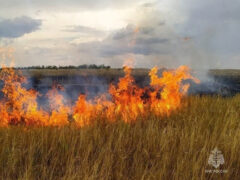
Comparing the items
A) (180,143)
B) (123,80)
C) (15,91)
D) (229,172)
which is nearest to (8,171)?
(180,143)

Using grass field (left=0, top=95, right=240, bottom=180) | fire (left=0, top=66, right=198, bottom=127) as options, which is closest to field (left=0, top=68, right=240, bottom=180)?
grass field (left=0, top=95, right=240, bottom=180)

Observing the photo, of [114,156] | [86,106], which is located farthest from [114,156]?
[86,106]

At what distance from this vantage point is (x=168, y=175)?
3957 millimetres

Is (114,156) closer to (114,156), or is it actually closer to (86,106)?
(114,156)

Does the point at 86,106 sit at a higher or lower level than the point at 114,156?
higher

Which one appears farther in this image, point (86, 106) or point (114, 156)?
point (86, 106)

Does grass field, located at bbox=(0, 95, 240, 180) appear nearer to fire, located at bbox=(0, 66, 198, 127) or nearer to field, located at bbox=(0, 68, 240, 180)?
field, located at bbox=(0, 68, 240, 180)

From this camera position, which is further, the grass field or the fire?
the fire

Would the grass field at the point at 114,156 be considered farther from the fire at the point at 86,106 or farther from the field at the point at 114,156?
the fire at the point at 86,106

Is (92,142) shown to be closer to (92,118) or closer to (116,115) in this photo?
(92,118)

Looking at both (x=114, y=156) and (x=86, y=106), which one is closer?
(x=114, y=156)

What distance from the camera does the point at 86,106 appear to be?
Result: 869cm

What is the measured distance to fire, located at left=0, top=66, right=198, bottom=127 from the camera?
7728 millimetres

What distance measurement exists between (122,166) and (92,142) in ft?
3.27
